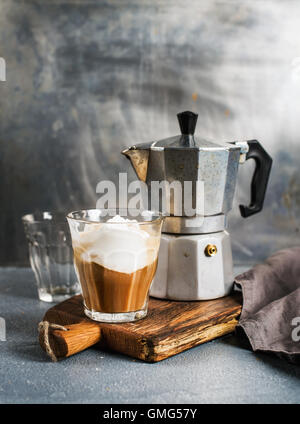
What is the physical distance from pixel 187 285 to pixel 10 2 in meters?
0.73

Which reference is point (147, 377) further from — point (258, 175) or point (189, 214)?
point (258, 175)

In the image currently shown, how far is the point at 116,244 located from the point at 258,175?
1.01 ft

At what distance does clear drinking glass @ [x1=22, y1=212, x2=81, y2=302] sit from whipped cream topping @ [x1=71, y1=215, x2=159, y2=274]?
215 millimetres

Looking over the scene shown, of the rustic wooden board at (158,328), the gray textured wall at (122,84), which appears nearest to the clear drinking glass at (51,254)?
the rustic wooden board at (158,328)

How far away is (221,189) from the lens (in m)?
0.77

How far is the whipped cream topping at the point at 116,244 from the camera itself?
0.65 m

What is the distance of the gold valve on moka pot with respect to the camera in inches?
29.4

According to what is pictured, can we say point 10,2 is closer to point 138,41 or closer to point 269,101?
point 138,41

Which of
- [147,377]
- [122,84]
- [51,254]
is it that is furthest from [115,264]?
[122,84]

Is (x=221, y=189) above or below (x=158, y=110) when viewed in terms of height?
below

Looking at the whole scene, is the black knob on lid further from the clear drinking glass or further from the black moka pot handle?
the clear drinking glass
